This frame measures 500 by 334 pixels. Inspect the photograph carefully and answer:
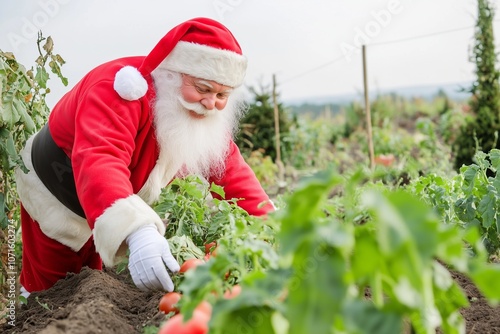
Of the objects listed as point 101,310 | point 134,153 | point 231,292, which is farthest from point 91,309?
point 134,153

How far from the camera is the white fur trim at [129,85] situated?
2.92 meters

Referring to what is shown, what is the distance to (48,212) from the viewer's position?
3416 millimetres

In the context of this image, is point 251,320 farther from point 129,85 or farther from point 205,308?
point 129,85

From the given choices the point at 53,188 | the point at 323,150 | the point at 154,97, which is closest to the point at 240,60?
the point at 154,97

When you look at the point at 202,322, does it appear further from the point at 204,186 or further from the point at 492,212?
the point at 492,212

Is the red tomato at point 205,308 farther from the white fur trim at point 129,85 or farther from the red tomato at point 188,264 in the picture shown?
the white fur trim at point 129,85

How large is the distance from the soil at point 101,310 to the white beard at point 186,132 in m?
0.65

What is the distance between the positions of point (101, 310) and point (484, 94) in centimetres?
689

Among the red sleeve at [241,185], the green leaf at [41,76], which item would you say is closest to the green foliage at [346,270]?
the red sleeve at [241,185]

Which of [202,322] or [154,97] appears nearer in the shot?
[202,322]

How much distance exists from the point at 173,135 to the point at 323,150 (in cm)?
815

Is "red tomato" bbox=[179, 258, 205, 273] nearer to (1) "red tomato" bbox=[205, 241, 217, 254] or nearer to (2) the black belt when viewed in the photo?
(1) "red tomato" bbox=[205, 241, 217, 254]

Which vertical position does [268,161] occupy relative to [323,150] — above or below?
above

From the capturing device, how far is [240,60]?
318cm
